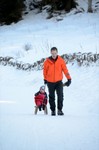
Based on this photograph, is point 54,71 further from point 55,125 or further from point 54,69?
point 55,125

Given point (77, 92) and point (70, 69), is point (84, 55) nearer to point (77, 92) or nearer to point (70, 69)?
point (70, 69)

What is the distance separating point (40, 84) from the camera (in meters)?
A: 15.2

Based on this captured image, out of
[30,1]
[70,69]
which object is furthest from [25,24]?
[70,69]

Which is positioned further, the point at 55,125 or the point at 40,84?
the point at 40,84

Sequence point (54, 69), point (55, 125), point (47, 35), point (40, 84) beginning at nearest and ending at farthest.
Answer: point (55, 125)
point (54, 69)
point (40, 84)
point (47, 35)

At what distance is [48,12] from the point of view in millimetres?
29750

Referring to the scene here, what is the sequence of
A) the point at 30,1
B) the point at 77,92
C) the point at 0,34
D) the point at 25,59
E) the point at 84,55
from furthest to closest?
the point at 30,1 → the point at 0,34 → the point at 25,59 → the point at 84,55 → the point at 77,92

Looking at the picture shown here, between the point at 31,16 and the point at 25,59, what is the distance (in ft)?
39.8

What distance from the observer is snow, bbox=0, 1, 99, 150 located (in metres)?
5.80

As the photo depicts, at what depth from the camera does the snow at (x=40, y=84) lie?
19.0 feet

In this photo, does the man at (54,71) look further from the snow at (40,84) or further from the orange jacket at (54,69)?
the snow at (40,84)

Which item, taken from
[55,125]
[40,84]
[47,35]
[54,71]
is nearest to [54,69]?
[54,71]

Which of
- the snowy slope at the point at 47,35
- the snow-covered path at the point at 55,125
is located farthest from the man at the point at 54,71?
the snowy slope at the point at 47,35

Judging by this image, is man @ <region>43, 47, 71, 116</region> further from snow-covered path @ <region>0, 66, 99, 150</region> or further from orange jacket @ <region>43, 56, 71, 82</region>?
snow-covered path @ <region>0, 66, 99, 150</region>
